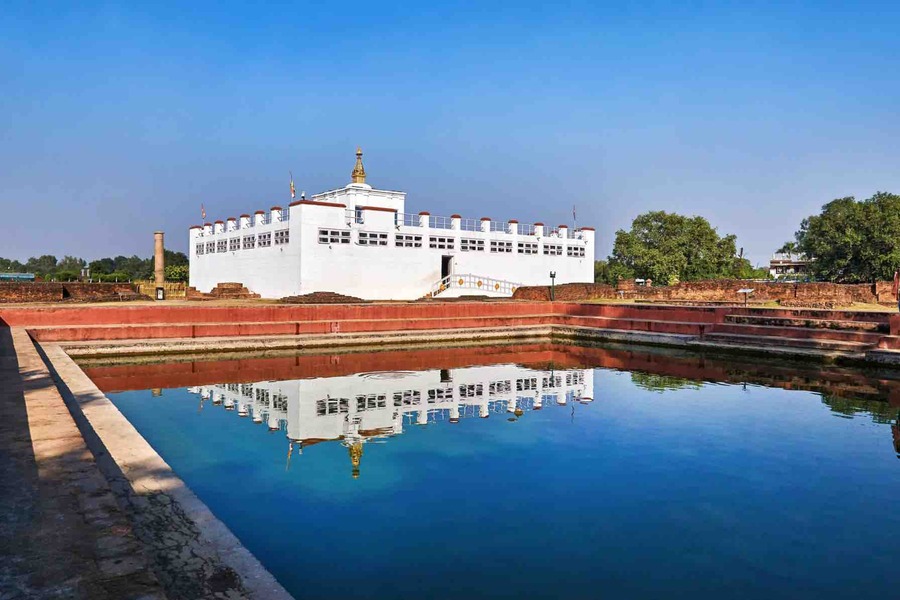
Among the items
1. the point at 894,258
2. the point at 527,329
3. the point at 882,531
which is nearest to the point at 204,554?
the point at 882,531

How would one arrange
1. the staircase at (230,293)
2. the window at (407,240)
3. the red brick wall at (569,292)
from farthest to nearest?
the red brick wall at (569,292)
the window at (407,240)
the staircase at (230,293)

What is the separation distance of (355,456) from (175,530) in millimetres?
4140

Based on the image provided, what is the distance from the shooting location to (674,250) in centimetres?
4972

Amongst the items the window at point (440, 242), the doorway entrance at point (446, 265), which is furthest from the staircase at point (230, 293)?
the doorway entrance at point (446, 265)

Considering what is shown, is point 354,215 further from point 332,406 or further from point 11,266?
point 11,266

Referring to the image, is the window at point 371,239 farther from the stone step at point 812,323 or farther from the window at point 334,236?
the stone step at point 812,323

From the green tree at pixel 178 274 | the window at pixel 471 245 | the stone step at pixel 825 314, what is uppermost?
the window at pixel 471 245

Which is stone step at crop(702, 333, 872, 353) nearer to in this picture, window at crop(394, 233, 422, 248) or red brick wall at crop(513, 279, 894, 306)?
red brick wall at crop(513, 279, 894, 306)

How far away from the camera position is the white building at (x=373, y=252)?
1223 inches

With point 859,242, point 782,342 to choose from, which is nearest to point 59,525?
point 782,342

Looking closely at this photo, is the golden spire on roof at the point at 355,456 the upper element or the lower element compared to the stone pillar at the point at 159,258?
lower

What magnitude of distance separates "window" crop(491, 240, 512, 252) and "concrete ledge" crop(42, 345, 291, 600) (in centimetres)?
3107

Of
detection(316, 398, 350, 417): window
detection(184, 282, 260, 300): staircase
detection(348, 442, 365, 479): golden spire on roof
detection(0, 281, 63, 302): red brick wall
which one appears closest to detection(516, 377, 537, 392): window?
detection(316, 398, 350, 417): window

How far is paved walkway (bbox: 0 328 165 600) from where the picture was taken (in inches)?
124
